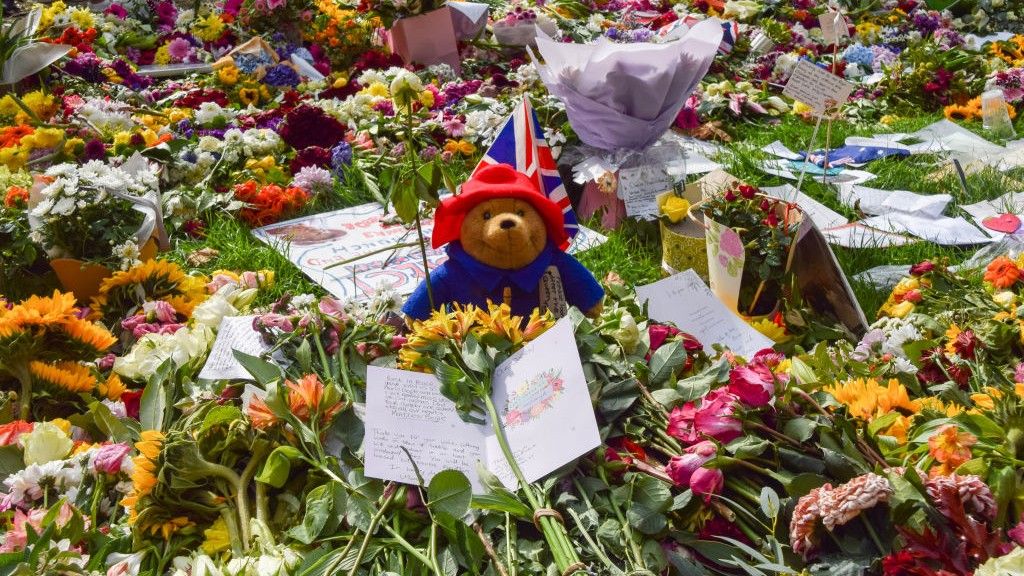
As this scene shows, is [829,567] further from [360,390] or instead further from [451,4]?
[451,4]

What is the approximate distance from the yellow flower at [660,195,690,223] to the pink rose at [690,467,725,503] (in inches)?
50.2

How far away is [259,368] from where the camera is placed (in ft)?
4.59

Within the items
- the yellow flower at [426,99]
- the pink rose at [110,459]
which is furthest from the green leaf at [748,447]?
the yellow flower at [426,99]

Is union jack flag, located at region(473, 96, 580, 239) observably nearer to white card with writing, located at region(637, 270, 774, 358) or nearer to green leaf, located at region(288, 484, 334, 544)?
white card with writing, located at region(637, 270, 774, 358)

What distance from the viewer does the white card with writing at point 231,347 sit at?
159 centimetres

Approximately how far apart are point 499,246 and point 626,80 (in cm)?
105

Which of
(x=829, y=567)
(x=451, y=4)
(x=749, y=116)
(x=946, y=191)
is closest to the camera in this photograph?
(x=829, y=567)

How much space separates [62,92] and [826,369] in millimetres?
3195

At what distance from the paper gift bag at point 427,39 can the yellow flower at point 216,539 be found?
3145 millimetres

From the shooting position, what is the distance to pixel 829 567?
96 centimetres

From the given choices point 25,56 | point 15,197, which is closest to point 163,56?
point 25,56

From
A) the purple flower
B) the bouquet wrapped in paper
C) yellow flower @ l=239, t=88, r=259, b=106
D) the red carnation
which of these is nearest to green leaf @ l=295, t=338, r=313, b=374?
the bouquet wrapped in paper

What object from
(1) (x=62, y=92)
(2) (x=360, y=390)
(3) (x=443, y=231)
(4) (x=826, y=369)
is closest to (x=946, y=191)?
(4) (x=826, y=369)

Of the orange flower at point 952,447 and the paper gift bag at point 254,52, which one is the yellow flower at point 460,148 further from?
the orange flower at point 952,447
